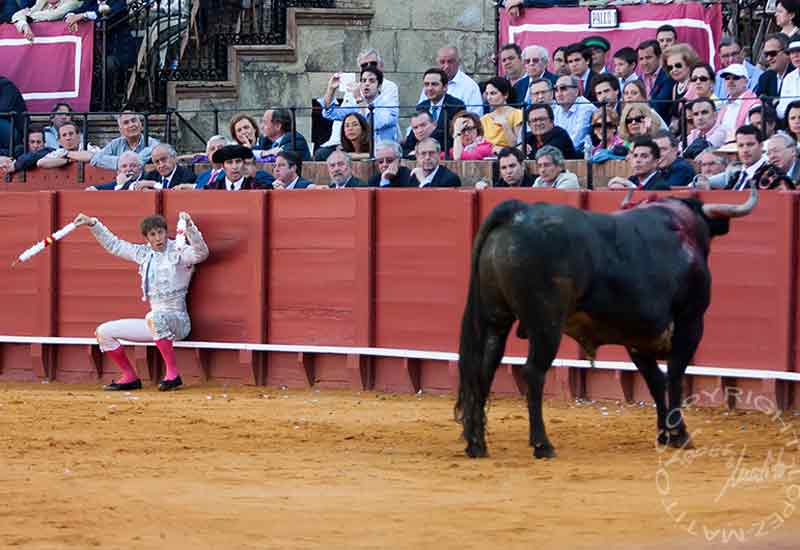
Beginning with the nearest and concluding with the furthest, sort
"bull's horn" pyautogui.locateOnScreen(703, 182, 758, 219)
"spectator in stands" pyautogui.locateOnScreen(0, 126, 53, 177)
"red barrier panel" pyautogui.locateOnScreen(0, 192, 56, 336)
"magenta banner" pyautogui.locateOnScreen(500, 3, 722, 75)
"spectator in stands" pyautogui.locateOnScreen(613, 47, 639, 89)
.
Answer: "bull's horn" pyautogui.locateOnScreen(703, 182, 758, 219)
"spectator in stands" pyautogui.locateOnScreen(613, 47, 639, 89)
"red barrier panel" pyautogui.locateOnScreen(0, 192, 56, 336)
"magenta banner" pyautogui.locateOnScreen(500, 3, 722, 75)
"spectator in stands" pyautogui.locateOnScreen(0, 126, 53, 177)

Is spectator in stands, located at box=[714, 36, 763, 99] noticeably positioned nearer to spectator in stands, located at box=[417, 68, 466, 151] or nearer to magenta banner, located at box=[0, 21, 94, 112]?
spectator in stands, located at box=[417, 68, 466, 151]

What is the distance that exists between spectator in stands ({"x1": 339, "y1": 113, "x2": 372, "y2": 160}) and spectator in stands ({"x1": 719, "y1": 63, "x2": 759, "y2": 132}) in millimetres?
2977

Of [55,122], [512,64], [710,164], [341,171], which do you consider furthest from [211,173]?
[710,164]

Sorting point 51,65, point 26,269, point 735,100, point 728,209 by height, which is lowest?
point 26,269

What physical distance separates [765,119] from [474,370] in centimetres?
367

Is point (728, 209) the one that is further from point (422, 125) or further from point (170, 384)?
point (170, 384)

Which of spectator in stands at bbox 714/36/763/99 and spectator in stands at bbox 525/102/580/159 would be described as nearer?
spectator in stands at bbox 525/102/580/159

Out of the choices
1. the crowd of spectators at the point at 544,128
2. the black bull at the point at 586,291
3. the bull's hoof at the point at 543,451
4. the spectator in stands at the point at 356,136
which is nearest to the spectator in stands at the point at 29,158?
the crowd of spectators at the point at 544,128

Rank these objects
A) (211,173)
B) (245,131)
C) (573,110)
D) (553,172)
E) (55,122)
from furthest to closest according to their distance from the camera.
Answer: (55,122) → (245,131) → (211,173) → (573,110) → (553,172)

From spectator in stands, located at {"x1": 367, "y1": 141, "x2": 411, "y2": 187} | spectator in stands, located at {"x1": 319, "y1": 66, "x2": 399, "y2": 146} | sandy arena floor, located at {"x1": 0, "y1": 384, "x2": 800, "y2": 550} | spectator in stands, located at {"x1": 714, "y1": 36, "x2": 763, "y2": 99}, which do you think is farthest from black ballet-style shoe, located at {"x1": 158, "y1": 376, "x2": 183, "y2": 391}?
spectator in stands, located at {"x1": 714, "y1": 36, "x2": 763, "y2": 99}

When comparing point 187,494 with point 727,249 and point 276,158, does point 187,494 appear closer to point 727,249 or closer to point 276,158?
point 727,249

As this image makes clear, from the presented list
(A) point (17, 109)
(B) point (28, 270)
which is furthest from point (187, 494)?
(A) point (17, 109)

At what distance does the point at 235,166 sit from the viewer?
14383 mm

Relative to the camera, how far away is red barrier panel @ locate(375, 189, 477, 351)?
1304 cm
